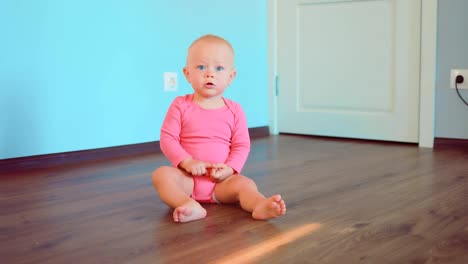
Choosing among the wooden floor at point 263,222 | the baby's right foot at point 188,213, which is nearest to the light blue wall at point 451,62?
the wooden floor at point 263,222

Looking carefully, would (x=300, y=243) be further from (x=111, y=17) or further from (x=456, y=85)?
(x=456, y=85)

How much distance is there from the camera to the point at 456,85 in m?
2.77

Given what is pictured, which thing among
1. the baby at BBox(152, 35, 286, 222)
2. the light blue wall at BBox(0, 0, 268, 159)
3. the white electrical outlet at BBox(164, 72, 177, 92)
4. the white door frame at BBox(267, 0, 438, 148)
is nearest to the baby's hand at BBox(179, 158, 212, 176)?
the baby at BBox(152, 35, 286, 222)

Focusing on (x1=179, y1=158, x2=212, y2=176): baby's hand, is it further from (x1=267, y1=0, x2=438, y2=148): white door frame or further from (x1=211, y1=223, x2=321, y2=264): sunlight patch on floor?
(x1=267, y1=0, x2=438, y2=148): white door frame

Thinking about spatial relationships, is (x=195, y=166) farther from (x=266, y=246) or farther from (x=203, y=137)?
(x=266, y=246)

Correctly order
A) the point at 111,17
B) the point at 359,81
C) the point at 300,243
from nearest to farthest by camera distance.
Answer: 1. the point at 300,243
2. the point at 111,17
3. the point at 359,81

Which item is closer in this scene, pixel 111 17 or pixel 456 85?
pixel 111 17

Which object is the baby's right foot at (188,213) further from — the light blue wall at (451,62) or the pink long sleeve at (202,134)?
the light blue wall at (451,62)

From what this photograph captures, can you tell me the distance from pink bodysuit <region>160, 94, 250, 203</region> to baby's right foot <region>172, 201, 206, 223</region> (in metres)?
0.16

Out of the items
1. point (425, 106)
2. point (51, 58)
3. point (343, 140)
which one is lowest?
point (343, 140)

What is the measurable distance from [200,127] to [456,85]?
1565mm

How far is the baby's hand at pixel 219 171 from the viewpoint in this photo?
1.61m

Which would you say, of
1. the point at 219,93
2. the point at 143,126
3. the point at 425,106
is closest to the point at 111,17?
the point at 143,126

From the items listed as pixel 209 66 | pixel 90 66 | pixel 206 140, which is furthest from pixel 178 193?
pixel 90 66
